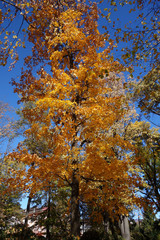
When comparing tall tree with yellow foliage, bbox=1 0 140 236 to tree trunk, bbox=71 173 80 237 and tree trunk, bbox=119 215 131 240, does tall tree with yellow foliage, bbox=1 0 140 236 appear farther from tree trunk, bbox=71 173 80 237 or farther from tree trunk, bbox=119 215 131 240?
tree trunk, bbox=119 215 131 240

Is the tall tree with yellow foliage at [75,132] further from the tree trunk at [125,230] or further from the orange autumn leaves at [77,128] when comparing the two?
the tree trunk at [125,230]

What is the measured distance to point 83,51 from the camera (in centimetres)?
670

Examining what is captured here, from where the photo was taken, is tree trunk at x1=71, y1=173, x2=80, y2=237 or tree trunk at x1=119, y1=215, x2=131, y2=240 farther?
tree trunk at x1=119, y1=215, x2=131, y2=240

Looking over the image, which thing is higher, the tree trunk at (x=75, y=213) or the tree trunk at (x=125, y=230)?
the tree trunk at (x=75, y=213)

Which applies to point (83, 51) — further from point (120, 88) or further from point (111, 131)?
point (120, 88)

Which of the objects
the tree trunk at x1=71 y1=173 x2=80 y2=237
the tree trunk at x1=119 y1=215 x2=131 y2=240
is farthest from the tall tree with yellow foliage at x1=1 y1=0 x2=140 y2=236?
the tree trunk at x1=119 y1=215 x2=131 y2=240

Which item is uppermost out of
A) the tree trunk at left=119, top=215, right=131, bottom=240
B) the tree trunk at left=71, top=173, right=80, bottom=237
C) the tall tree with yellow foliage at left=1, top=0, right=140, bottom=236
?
the tall tree with yellow foliage at left=1, top=0, right=140, bottom=236

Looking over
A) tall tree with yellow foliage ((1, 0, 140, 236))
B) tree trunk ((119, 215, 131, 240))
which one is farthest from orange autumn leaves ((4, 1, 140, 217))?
tree trunk ((119, 215, 131, 240))

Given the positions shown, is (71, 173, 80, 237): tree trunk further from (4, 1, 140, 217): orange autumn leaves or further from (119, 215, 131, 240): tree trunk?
(119, 215, 131, 240): tree trunk

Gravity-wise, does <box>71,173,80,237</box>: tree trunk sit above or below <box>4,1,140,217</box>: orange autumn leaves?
below

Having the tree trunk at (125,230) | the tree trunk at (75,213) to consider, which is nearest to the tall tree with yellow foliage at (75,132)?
the tree trunk at (75,213)

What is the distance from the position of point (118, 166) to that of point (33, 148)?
383 inches

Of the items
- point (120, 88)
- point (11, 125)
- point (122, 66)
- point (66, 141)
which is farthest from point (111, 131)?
point (11, 125)

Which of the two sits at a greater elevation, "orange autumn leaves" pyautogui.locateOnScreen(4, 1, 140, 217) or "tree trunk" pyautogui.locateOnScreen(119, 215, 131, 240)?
"orange autumn leaves" pyautogui.locateOnScreen(4, 1, 140, 217)
